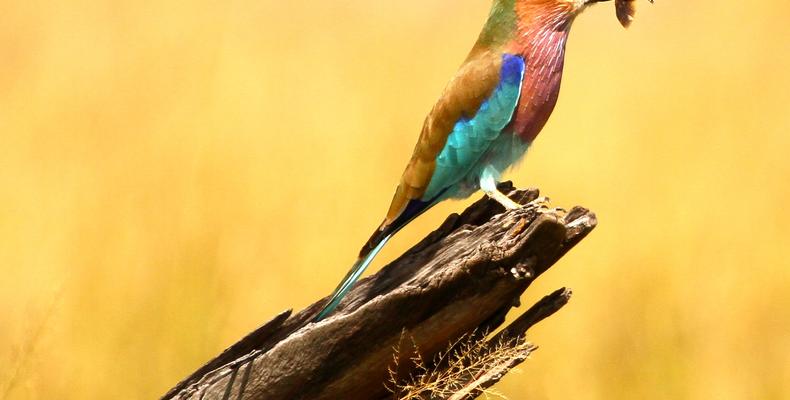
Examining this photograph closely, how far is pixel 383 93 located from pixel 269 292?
1687 millimetres

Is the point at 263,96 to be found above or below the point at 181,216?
above

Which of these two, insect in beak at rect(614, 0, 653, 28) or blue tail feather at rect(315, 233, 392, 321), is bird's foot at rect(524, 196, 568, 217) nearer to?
blue tail feather at rect(315, 233, 392, 321)

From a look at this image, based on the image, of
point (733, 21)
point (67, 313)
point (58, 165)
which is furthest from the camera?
point (733, 21)

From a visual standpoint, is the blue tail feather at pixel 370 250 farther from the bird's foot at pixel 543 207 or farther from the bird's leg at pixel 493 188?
the bird's foot at pixel 543 207

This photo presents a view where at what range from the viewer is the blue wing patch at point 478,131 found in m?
3.60

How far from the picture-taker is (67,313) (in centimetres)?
490

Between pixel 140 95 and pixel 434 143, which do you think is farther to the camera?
pixel 140 95

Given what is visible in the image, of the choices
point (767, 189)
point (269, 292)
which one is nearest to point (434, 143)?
point (269, 292)

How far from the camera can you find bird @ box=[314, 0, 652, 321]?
3.60 metres

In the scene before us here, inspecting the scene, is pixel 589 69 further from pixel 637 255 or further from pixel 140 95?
pixel 140 95

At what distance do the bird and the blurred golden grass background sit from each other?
1.03 metres

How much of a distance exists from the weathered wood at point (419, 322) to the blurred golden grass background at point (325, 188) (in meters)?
0.71

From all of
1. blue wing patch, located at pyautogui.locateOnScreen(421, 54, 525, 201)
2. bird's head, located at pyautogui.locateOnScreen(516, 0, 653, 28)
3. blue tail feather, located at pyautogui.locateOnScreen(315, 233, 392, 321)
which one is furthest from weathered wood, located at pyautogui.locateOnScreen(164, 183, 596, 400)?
bird's head, located at pyautogui.locateOnScreen(516, 0, 653, 28)

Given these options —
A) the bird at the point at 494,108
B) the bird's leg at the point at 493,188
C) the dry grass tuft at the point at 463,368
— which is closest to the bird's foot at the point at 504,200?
the bird's leg at the point at 493,188
